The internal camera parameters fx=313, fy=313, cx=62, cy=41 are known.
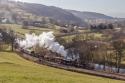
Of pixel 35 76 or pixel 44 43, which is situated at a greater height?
pixel 35 76

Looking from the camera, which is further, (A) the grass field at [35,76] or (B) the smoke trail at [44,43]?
(B) the smoke trail at [44,43]

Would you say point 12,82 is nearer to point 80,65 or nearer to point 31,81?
point 31,81

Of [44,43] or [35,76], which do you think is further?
[44,43]

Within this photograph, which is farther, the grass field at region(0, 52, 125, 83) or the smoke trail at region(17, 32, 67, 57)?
the smoke trail at region(17, 32, 67, 57)

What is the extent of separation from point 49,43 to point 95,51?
2239 cm

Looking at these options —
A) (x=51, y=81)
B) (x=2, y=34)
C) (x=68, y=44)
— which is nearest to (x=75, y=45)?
(x=68, y=44)

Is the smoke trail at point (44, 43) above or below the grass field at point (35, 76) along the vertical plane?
below

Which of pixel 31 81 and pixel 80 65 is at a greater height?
pixel 31 81

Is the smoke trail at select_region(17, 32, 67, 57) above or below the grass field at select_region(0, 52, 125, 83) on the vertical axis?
below

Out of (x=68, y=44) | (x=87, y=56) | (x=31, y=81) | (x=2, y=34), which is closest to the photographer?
(x=31, y=81)

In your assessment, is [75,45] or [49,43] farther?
[75,45]

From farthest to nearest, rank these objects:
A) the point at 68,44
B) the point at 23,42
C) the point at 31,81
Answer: the point at 68,44
the point at 23,42
the point at 31,81

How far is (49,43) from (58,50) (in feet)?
31.9

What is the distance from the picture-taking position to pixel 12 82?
102ft
